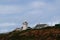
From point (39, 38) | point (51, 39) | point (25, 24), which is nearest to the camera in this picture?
point (51, 39)

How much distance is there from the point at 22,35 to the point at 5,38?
634cm

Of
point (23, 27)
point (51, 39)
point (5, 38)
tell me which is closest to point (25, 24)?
point (23, 27)

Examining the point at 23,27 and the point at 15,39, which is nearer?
the point at 15,39

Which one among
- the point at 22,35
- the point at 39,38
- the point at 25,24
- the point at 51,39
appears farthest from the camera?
the point at 25,24

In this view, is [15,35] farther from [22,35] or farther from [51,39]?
[51,39]

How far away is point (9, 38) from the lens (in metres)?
65.7

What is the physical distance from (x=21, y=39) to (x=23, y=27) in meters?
19.8

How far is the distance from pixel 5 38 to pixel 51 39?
1753cm

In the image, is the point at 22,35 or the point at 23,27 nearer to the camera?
the point at 22,35

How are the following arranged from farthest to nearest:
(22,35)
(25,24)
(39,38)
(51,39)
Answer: (25,24) < (22,35) < (39,38) < (51,39)

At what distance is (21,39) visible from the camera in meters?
62.4

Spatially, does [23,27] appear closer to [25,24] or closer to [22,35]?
[25,24]

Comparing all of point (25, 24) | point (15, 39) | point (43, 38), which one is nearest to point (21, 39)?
point (15, 39)

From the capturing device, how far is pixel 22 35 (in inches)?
2574
